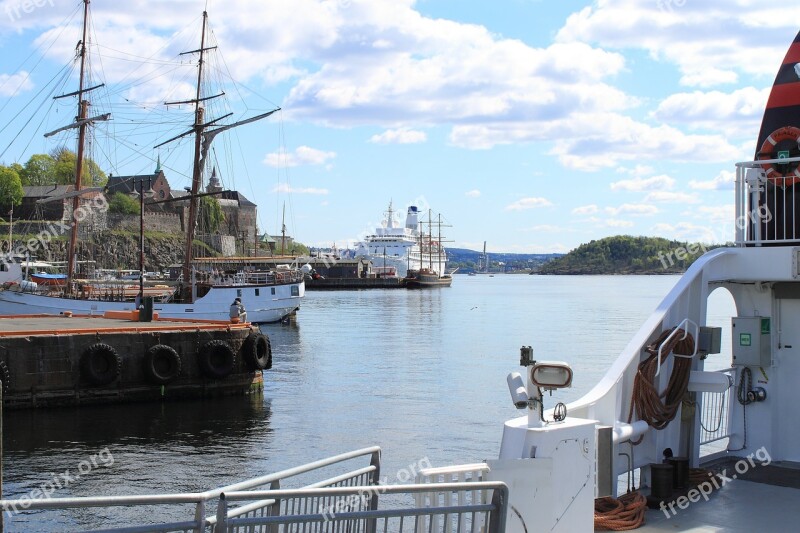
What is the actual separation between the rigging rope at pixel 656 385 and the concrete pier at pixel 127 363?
21.7 metres

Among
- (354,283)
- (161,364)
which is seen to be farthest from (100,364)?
(354,283)

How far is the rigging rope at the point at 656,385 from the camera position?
9391mm

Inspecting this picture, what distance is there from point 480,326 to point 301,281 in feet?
49.1

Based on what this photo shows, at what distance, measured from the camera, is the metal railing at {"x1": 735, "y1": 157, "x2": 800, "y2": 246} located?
440 inches

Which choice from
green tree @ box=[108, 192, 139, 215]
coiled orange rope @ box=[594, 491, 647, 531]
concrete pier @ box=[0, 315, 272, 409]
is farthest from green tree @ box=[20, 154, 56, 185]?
coiled orange rope @ box=[594, 491, 647, 531]

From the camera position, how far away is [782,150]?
11227 mm

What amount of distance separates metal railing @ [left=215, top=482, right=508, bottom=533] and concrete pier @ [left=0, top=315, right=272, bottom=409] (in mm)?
22449

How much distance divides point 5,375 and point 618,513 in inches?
882

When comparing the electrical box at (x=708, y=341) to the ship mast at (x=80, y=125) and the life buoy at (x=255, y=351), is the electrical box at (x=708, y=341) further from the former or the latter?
the ship mast at (x=80, y=125)

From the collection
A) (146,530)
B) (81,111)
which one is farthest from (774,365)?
(81,111)

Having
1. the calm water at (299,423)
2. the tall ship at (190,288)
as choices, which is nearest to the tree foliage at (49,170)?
the tall ship at (190,288)

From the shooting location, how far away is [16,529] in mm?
15859

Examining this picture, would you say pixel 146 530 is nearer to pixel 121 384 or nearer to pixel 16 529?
Result: pixel 16 529

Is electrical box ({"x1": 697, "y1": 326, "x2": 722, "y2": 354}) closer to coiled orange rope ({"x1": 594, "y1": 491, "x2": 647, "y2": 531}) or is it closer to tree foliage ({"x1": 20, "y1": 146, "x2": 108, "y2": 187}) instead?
coiled orange rope ({"x1": 594, "y1": 491, "x2": 647, "y2": 531})
